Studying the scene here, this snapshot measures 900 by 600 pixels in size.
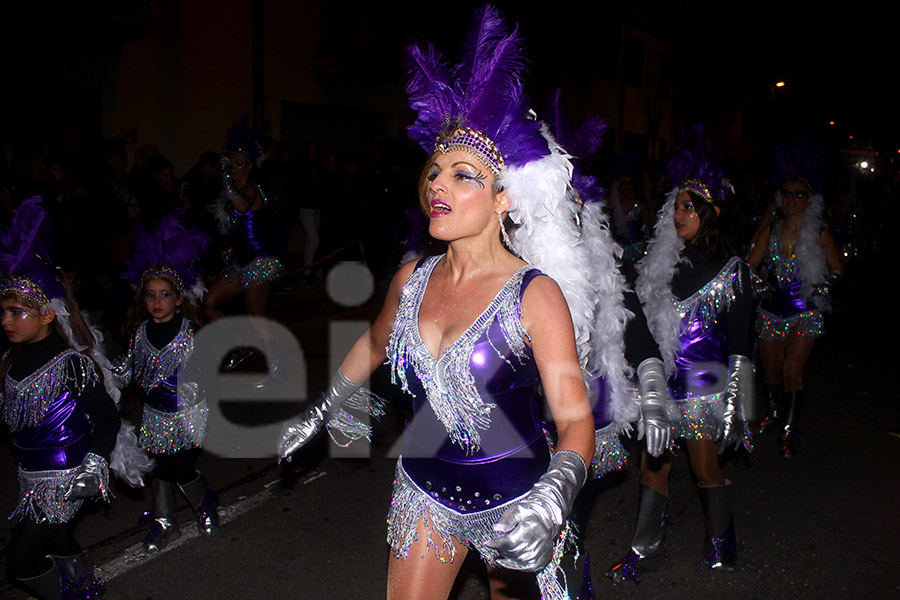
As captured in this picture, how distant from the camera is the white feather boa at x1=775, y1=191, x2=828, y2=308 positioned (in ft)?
20.3

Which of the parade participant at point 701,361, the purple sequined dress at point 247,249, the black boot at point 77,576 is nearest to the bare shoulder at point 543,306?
the parade participant at point 701,361

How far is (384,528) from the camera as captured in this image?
15.3 feet

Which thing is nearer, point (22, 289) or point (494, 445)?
point (494, 445)

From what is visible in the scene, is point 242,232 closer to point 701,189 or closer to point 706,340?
point 701,189

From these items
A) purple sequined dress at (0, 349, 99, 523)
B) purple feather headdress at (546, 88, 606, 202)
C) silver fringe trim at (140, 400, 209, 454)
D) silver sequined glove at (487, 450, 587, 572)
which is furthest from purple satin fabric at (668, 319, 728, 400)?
purple sequined dress at (0, 349, 99, 523)

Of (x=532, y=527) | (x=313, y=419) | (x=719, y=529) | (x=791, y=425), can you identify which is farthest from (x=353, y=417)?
(x=791, y=425)

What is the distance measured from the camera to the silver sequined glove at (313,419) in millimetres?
2920

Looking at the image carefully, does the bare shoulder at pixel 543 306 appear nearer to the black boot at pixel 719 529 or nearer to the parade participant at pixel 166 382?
the black boot at pixel 719 529

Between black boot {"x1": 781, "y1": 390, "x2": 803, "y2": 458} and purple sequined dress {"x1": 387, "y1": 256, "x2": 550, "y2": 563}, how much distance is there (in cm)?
411

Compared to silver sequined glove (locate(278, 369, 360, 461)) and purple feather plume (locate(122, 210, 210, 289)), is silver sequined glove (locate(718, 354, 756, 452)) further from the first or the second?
purple feather plume (locate(122, 210, 210, 289))

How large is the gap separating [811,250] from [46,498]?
18.4ft

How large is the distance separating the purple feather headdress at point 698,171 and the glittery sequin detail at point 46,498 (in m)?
3.47

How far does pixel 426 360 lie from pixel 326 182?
10704mm

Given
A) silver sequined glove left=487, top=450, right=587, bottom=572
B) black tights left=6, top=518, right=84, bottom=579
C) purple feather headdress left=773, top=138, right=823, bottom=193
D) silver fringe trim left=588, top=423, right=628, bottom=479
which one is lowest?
black tights left=6, top=518, right=84, bottom=579
